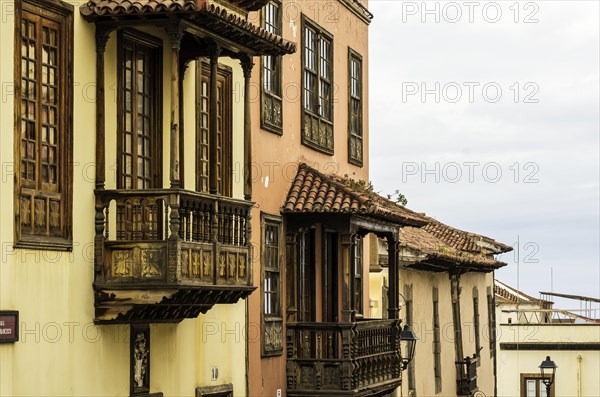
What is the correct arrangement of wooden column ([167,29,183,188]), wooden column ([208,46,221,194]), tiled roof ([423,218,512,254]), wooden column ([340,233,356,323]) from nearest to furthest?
wooden column ([167,29,183,188])
wooden column ([208,46,221,194])
wooden column ([340,233,356,323])
tiled roof ([423,218,512,254])

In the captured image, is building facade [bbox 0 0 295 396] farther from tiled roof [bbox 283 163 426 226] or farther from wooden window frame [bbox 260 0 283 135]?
tiled roof [bbox 283 163 426 226]

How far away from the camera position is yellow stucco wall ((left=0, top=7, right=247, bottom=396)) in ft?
46.8

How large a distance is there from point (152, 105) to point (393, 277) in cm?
941

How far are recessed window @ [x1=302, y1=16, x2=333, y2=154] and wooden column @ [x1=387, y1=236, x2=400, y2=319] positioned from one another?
1878 mm

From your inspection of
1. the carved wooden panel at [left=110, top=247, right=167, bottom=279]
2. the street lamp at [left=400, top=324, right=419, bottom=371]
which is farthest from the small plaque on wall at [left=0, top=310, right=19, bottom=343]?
the street lamp at [left=400, top=324, right=419, bottom=371]

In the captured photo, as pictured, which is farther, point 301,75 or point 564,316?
point 564,316

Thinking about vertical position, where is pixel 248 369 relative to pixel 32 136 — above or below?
below

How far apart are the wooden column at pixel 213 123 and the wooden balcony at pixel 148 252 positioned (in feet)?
4.10

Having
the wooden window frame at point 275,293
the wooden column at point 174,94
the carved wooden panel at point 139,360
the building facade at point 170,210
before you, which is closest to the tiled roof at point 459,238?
the building facade at point 170,210

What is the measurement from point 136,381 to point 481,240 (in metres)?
25.9

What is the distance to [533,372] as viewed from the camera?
4909 centimetres

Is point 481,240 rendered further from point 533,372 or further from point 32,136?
point 32,136

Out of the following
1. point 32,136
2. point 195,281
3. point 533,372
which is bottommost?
point 533,372

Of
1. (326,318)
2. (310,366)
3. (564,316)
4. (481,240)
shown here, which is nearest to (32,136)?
(310,366)
